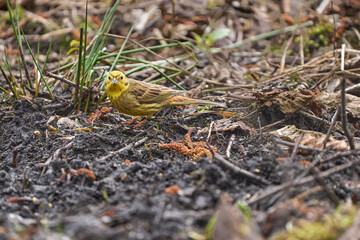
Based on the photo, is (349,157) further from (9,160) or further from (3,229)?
(9,160)

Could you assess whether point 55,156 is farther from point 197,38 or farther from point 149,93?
point 197,38

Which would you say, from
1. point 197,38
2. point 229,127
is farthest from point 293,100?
point 197,38

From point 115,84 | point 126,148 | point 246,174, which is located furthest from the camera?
point 115,84

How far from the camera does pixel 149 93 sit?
4.50m

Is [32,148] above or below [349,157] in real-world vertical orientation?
below

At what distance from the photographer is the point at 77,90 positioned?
4.05 meters

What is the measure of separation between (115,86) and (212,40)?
2163 millimetres

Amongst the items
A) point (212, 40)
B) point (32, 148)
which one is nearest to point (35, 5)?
point (212, 40)

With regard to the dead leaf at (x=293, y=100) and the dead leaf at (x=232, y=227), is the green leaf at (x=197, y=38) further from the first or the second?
the dead leaf at (x=232, y=227)

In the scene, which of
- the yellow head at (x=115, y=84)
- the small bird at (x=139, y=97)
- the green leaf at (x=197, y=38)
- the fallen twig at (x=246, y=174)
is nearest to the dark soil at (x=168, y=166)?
the fallen twig at (x=246, y=174)

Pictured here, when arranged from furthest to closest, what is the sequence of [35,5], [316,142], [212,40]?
→ 1. [35,5]
2. [212,40]
3. [316,142]

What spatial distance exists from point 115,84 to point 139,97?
0.27m

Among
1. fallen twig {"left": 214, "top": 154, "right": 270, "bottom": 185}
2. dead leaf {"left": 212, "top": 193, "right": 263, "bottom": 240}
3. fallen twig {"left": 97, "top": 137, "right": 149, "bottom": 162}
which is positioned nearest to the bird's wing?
fallen twig {"left": 97, "top": 137, "right": 149, "bottom": 162}

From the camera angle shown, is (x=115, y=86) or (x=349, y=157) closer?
(x=349, y=157)
